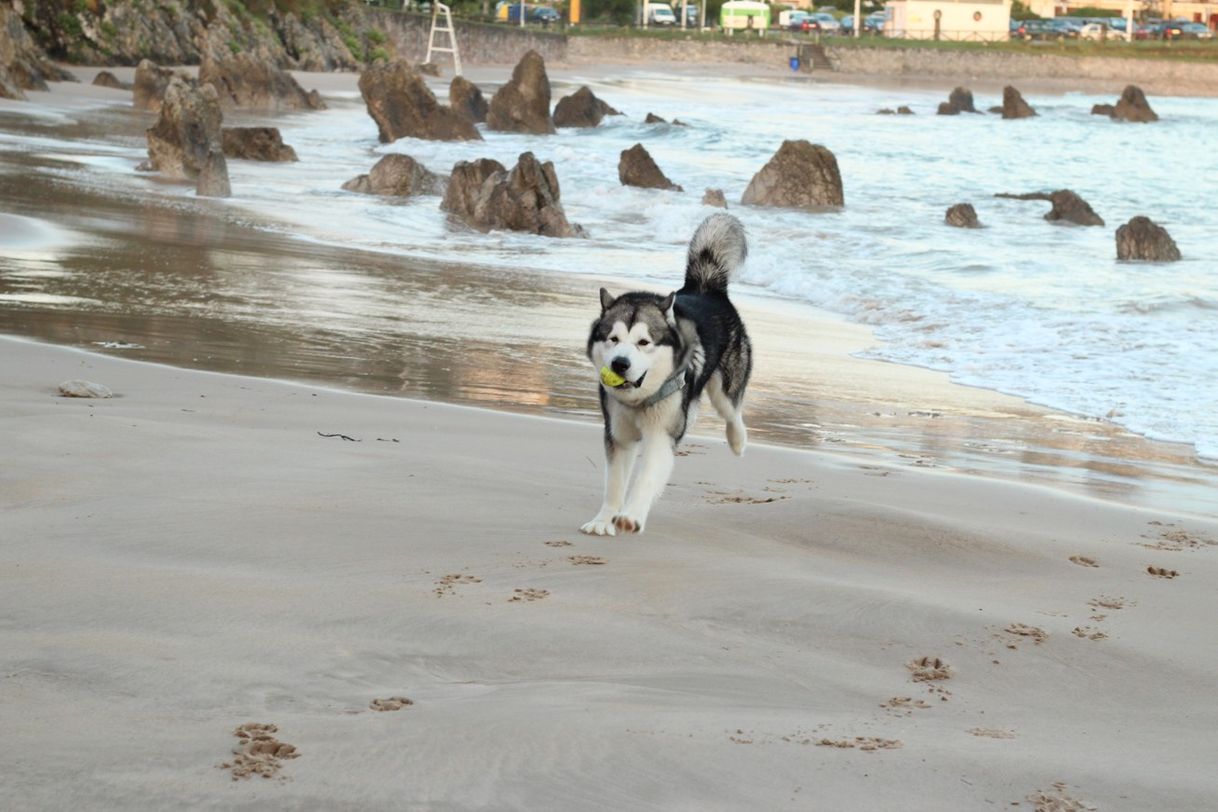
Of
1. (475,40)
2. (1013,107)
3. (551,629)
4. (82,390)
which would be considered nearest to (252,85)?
(1013,107)

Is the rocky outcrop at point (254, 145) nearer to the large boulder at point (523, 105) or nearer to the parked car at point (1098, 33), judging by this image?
the large boulder at point (523, 105)

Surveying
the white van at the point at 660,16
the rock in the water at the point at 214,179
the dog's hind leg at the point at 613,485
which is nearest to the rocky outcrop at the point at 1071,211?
the rock in the water at the point at 214,179

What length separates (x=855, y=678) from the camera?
13.1 ft

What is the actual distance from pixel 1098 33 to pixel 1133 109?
162 ft

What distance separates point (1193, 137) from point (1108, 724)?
2260 inches

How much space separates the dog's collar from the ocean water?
13.5ft

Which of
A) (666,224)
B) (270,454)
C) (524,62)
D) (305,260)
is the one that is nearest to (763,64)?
(524,62)

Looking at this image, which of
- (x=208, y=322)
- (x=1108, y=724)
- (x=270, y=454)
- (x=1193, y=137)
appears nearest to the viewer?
(x=1108, y=724)

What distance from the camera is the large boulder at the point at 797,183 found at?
25.0m

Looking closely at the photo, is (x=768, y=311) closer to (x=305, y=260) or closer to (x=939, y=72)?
(x=305, y=260)

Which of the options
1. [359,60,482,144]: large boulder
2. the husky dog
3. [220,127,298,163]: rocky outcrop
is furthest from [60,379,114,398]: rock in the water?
[359,60,482,144]: large boulder

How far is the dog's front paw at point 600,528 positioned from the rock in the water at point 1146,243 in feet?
50.0

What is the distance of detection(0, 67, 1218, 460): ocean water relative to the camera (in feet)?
37.1

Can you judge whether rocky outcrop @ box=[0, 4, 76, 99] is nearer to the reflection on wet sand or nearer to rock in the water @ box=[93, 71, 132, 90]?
rock in the water @ box=[93, 71, 132, 90]
